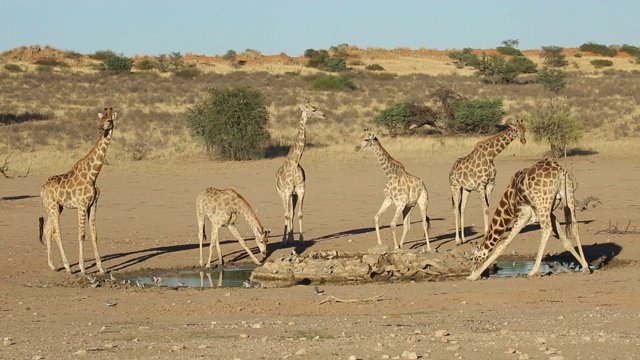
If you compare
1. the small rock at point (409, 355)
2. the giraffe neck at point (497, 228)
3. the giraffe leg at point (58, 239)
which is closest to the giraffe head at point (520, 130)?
the giraffe neck at point (497, 228)

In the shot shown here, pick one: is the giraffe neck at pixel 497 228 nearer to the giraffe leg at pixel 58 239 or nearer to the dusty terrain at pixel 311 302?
the dusty terrain at pixel 311 302

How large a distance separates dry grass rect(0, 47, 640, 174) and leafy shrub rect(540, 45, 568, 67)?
15569 mm

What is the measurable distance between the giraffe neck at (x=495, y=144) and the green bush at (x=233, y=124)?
1558cm

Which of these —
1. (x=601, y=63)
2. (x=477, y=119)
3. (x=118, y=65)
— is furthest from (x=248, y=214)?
(x=601, y=63)

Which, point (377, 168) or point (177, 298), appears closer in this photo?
point (177, 298)

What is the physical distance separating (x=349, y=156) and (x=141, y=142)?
8.69 meters

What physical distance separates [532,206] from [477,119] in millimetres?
24325

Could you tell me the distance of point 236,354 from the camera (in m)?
9.16

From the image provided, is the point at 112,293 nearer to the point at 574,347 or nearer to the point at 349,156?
the point at 574,347

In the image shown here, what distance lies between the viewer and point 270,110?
4912 centimetres

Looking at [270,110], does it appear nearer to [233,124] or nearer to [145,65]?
[233,124]

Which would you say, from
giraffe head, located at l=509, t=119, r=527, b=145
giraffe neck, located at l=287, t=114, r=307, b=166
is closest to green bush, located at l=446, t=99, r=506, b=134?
giraffe neck, located at l=287, t=114, r=307, b=166

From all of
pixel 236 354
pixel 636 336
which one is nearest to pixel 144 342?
pixel 236 354

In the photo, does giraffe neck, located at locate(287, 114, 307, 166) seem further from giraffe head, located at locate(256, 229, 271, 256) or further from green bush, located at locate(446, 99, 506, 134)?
green bush, located at locate(446, 99, 506, 134)
